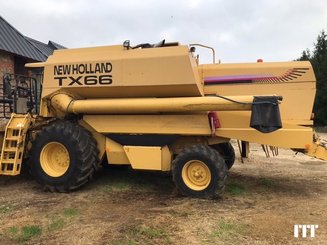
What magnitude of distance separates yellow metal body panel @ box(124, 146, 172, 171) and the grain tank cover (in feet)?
3.12

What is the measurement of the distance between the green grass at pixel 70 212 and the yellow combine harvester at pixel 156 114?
109 cm

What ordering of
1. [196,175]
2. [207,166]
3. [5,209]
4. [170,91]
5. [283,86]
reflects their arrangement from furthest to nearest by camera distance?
[283,86], [170,91], [196,175], [207,166], [5,209]

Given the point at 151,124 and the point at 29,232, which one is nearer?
the point at 29,232

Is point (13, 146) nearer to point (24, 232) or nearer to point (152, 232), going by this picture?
point (24, 232)

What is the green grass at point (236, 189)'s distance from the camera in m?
7.11

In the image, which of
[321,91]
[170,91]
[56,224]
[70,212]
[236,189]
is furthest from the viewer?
[321,91]

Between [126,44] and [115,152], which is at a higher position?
[126,44]

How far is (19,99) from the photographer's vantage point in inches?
325

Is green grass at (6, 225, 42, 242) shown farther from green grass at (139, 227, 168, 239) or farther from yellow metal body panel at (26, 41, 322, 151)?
yellow metal body panel at (26, 41, 322, 151)

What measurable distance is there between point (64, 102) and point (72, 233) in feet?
9.67

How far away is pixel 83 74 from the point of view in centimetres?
735

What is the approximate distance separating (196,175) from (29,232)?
2787mm

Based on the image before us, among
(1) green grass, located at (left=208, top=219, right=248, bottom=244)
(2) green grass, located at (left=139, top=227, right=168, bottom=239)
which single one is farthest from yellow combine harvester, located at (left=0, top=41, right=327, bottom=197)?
(2) green grass, located at (left=139, top=227, right=168, bottom=239)

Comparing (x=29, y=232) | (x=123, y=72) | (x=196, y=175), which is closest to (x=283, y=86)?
(x=196, y=175)
